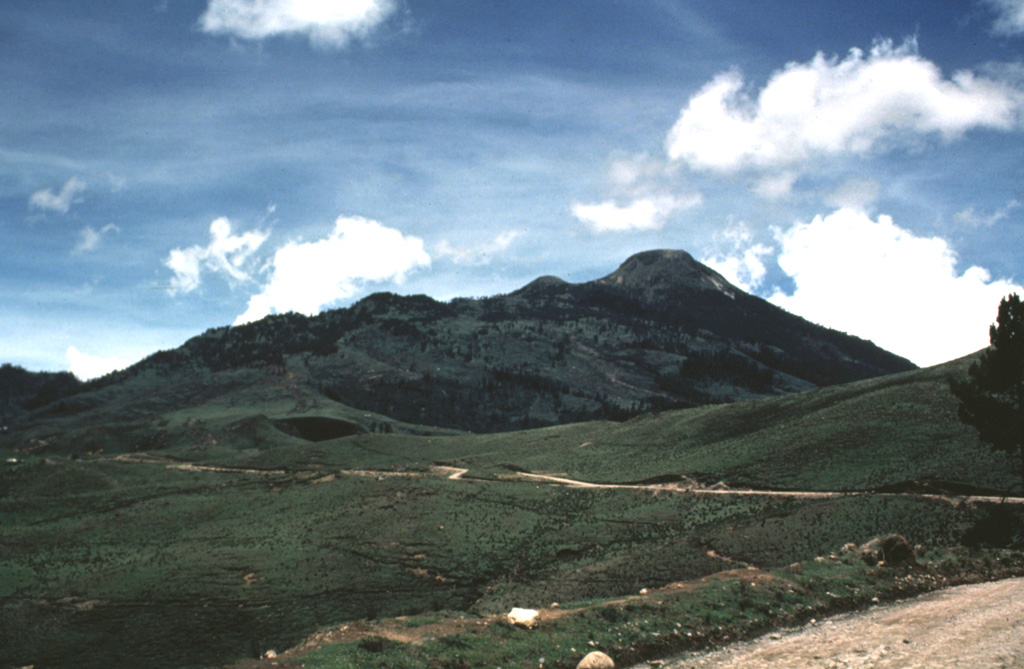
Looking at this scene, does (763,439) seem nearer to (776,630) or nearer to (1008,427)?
(1008,427)

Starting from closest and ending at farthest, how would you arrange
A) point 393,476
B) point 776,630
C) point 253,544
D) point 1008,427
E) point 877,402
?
1. point 776,630
2. point 1008,427
3. point 253,544
4. point 877,402
5. point 393,476

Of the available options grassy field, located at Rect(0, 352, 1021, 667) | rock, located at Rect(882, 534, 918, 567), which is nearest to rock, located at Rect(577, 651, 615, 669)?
grassy field, located at Rect(0, 352, 1021, 667)

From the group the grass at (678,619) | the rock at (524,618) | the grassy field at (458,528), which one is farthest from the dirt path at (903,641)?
the grassy field at (458,528)

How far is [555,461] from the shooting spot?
88250 mm

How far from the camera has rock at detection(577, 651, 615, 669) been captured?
1814cm

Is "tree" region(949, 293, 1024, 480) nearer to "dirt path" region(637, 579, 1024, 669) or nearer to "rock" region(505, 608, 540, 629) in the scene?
"dirt path" region(637, 579, 1024, 669)

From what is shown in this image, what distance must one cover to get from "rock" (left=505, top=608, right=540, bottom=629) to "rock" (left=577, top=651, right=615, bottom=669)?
361 cm

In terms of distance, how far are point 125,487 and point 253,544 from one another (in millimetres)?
48623

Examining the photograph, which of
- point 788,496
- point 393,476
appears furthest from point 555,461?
point 788,496

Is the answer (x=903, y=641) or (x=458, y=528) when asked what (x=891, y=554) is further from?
(x=458, y=528)

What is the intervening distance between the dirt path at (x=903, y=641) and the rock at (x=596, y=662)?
1680mm

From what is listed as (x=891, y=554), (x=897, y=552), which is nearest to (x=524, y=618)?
(x=891, y=554)

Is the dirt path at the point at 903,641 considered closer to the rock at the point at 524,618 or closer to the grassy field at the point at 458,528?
the rock at the point at 524,618

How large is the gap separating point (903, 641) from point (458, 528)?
41434 mm
